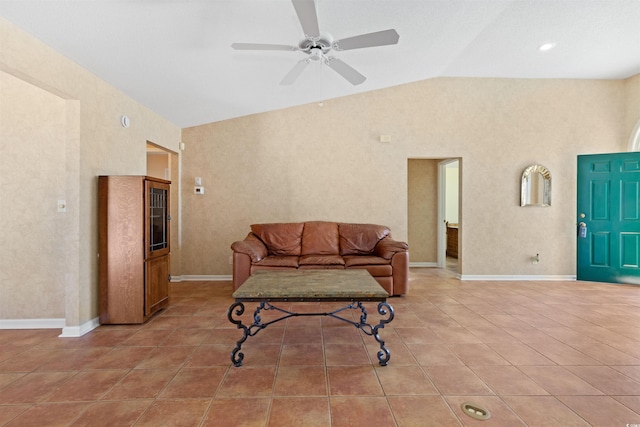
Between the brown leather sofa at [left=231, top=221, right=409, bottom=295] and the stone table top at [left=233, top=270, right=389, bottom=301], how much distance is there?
50.1 inches

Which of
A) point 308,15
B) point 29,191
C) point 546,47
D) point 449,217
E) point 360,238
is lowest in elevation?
point 360,238

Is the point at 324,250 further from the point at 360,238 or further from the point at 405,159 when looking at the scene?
the point at 405,159

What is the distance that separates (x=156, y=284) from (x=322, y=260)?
2.06 metres

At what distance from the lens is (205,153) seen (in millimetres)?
5094

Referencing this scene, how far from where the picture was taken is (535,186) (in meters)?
5.09

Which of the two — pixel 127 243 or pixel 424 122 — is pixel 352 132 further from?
pixel 127 243

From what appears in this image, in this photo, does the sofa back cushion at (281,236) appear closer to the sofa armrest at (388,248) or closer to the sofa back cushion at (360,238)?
the sofa back cushion at (360,238)

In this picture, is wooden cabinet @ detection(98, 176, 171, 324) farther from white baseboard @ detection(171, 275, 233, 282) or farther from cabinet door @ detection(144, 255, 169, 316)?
white baseboard @ detection(171, 275, 233, 282)

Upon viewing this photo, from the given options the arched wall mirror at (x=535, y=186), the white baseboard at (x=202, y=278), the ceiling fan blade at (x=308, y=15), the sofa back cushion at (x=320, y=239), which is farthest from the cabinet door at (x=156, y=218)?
the arched wall mirror at (x=535, y=186)

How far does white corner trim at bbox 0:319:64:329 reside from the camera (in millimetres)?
2967

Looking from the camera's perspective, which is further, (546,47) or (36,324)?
(546,47)

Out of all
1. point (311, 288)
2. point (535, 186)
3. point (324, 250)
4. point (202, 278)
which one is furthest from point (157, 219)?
point (535, 186)

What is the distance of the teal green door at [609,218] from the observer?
467cm

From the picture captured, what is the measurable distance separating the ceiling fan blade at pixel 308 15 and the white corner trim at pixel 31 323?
140 inches
